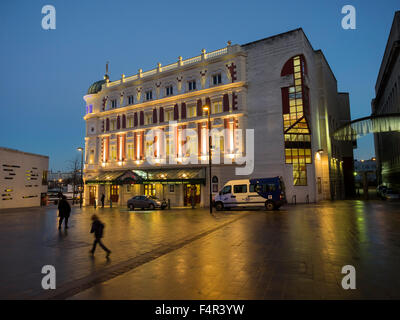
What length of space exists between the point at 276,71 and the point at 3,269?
98.8ft

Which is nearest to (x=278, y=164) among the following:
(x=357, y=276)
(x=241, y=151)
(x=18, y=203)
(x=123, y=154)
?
(x=241, y=151)

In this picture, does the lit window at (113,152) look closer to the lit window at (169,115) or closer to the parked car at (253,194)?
the lit window at (169,115)

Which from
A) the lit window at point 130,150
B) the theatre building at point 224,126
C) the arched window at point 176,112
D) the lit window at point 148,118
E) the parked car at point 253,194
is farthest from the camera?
the lit window at point 130,150

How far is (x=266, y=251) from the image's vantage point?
26.9 ft

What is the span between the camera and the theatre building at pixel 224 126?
97.7ft

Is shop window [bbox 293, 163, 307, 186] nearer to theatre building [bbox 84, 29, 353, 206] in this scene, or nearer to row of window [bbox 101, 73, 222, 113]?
theatre building [bbox 84, 29, 353, 206]

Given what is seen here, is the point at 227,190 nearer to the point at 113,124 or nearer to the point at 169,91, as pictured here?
the point at 169,91

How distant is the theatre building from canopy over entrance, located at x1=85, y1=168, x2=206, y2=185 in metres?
0.13

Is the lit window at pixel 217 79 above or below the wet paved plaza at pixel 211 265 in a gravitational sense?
above

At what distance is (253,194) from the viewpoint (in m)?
23.0

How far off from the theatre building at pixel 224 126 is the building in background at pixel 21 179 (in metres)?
6.01

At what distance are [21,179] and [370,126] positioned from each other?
4177cm

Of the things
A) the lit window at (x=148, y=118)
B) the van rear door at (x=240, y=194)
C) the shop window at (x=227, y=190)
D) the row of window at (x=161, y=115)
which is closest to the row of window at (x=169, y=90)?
the row of window at (x=161, y=115)

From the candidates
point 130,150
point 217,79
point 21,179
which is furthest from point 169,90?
point 21,179
